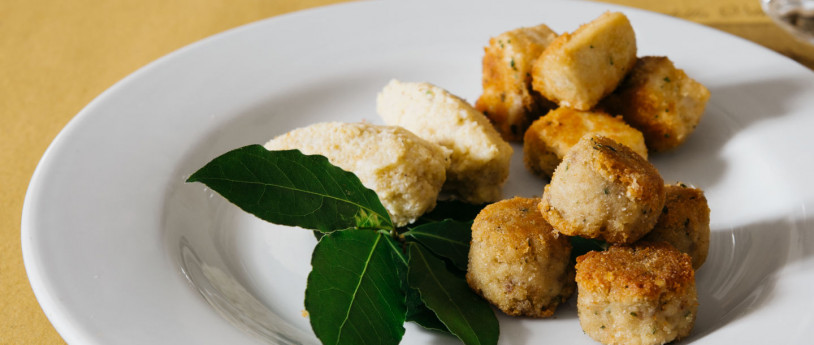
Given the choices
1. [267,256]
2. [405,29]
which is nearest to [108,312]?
[267,256]

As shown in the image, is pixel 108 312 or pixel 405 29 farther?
pixel 405 29

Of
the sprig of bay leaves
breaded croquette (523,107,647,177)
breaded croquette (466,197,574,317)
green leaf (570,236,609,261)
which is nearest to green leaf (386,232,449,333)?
the sprig of bay leaves

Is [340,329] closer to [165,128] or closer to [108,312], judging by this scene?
[108,312]

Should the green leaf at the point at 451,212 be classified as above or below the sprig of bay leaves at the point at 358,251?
below

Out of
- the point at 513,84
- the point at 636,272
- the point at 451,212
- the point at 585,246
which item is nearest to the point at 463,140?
the point at 451,212

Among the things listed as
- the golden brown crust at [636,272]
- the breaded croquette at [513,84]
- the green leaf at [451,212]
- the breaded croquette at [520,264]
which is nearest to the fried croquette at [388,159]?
the green leaf at [451,212]

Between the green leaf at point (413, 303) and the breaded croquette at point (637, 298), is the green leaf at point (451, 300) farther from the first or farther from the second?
the breaded croquette at point (637, 298)
